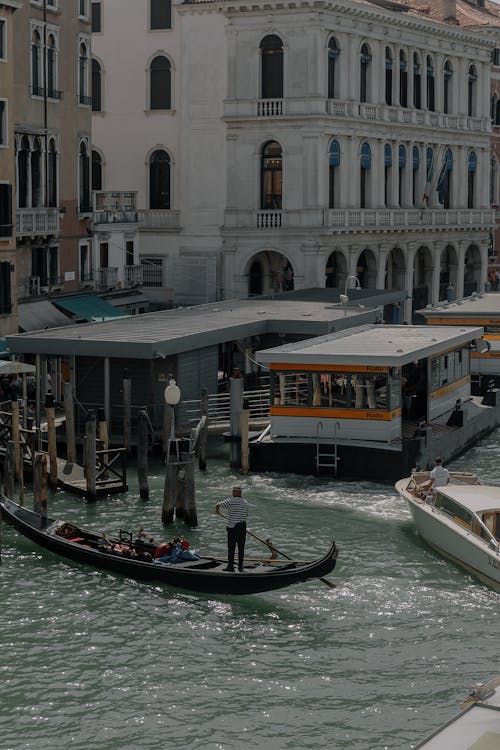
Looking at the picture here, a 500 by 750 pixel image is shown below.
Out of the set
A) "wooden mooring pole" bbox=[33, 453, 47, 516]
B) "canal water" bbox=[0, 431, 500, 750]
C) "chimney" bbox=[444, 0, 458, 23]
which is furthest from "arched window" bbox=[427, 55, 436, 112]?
"wooden mooring pole" bbox=[33, 453, 47, 516]

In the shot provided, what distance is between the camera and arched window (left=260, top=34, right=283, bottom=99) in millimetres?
48656

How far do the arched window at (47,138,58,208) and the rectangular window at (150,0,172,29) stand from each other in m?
11.6

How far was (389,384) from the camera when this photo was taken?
94.9 ft

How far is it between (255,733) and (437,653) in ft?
11.2

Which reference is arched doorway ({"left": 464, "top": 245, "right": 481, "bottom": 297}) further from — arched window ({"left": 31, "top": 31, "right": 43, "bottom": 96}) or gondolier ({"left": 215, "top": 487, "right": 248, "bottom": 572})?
gondolier ({"left": 215, "top": 487, "right": 248, "bottom": 572})

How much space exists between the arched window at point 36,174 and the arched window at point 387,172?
16648mm

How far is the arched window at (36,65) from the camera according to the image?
130 feet

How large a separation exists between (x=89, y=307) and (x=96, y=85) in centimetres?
1392

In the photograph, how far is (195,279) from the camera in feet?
166

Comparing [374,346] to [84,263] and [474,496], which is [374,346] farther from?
[84,263]

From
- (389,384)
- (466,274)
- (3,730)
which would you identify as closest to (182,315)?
(389,384)

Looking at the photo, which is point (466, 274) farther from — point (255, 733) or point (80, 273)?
point (255, 733)

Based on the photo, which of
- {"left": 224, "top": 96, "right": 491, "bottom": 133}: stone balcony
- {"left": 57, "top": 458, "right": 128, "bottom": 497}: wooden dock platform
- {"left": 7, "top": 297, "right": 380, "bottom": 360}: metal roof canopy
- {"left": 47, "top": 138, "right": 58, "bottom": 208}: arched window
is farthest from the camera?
{"left": 224, "top": 96, "right": 491, "bottom": 133}: stone balcony

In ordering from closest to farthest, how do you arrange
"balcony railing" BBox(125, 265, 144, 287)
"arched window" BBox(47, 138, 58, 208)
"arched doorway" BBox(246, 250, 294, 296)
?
"arched window" BBox(47, 138, 58, 208) → "balcony railing" BBox(125, 265, 144, 287) → "arched doorway" BBox(246, 250, 294, 296)
